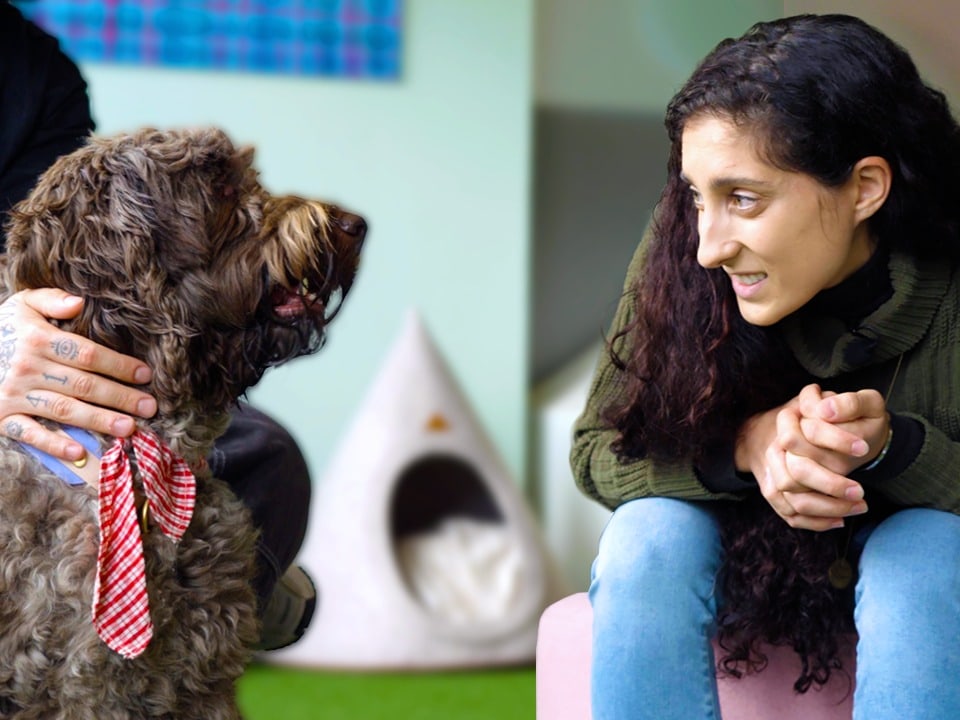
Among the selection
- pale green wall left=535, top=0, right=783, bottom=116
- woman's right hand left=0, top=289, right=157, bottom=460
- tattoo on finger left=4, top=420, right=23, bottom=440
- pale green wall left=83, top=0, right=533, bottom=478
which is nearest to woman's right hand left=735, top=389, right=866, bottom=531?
woman's right hand left=0, top=289, right=157, bottom=460

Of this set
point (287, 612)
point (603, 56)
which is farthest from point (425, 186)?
point (287, 612)

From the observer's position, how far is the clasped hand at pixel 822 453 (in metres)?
1.32

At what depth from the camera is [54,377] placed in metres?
1.40

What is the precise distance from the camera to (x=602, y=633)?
1.40 metres

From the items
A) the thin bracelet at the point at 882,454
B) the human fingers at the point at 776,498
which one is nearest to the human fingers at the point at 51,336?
the human fingers at the point at 776,498

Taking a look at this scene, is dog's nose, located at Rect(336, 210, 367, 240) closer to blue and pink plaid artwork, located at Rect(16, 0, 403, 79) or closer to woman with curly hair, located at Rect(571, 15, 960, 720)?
woman with curly hair, located at Rect(571, 15, 960, 720)

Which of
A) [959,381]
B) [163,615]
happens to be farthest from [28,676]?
[959,381]

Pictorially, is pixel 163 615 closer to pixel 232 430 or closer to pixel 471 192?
pixel 232 430

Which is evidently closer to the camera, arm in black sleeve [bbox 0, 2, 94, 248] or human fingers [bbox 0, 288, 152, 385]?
human fingers [bbox 0, 288, 152, 385]

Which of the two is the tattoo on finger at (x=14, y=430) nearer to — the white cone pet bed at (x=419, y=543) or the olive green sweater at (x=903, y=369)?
the olive green sweater at (x=903, y=369)

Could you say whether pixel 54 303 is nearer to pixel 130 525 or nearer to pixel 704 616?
pixel 130 525

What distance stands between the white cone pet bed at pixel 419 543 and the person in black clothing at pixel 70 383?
4.40 feet

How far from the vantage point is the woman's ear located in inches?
54.5

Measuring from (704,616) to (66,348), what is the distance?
0.71 metres
